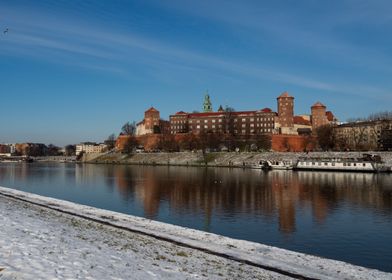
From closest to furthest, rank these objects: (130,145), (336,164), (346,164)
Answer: (346,164) < (336,164) < (130,145)

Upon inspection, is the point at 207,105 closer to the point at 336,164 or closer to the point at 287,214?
the point at 336,164

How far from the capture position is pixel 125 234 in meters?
15.0

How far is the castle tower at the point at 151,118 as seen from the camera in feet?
490

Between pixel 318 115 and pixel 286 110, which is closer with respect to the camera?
pixel 286 110

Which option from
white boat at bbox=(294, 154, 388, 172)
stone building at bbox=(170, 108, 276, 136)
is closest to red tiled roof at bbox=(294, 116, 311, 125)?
stone building at bbox=(170, 108, 276, 136)

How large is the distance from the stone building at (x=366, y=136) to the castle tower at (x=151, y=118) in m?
64.1

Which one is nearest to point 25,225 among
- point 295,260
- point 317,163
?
point 295,260

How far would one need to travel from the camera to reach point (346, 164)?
2689 inches

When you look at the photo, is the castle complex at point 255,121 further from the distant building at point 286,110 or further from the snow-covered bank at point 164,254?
the snow-covered bank at point 164,254

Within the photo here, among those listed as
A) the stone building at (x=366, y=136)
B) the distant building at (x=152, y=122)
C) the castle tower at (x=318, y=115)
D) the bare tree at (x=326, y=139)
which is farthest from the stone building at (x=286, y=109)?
the distant building at (x=152, y=122)

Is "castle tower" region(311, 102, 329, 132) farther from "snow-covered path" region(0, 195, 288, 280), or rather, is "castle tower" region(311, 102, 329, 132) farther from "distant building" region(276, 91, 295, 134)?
"snow-covered path" region(0, 195, 288, 280)

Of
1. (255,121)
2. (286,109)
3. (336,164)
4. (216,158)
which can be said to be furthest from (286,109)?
(336,164)

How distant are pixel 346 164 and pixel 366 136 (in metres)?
33.3

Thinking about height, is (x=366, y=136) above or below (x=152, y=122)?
below
